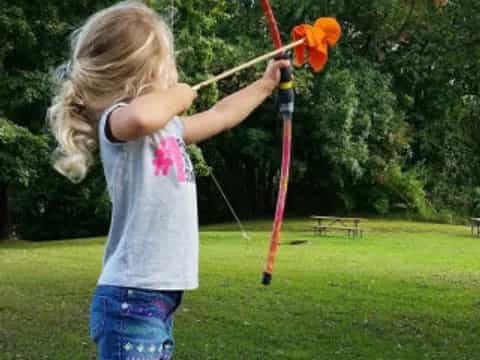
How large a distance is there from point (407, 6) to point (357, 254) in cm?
783

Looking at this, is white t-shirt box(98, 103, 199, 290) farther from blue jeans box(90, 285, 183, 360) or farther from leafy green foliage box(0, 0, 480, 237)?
leafy green foliage box(0, 0, 480, 237)

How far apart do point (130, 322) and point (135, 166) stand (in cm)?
48

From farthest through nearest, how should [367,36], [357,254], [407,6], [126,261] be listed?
[367,36]
[357,254]
[407,6]
[126,261]

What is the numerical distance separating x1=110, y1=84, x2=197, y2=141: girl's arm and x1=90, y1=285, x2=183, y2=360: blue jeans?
18.8 inches

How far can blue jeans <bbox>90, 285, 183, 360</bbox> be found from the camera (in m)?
2.48

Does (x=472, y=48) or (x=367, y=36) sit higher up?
(x=367, y=36)

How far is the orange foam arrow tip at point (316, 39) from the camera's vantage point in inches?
132

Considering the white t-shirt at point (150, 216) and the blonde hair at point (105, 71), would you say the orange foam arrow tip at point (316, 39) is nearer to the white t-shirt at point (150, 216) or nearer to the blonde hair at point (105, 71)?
the blonde hair at point (105, 71)

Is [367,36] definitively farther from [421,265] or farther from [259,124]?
[421,265]

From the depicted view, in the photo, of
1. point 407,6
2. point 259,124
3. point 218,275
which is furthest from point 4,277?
point 259,124

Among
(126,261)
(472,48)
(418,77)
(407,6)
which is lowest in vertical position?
(126,261)

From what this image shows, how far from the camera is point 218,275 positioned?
11.5 m

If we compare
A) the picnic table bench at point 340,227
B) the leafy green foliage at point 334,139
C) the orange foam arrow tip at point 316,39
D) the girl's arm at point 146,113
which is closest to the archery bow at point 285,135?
the orange foam arrow tip at point 316,39

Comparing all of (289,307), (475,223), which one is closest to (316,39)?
(289,307)
